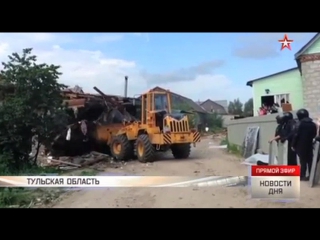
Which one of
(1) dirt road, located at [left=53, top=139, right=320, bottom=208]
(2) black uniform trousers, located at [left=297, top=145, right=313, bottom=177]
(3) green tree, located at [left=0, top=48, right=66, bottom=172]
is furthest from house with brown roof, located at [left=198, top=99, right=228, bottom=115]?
(3) green tree, located at [left=0, top=48, right=66, bottom=172]

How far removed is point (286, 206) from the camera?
10.4ft

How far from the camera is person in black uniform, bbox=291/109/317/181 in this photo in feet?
10.4

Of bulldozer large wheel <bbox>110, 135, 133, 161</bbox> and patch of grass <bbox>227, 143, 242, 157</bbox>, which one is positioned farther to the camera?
bulldozer large wheel <bbox>110, 135, 133, 161</bbox>

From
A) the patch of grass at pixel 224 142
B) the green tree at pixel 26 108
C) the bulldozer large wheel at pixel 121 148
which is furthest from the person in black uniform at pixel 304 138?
the green tree at pixel 26 108

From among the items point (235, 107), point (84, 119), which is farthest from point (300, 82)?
point (84, 119)

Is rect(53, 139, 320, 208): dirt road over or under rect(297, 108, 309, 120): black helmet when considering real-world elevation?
under

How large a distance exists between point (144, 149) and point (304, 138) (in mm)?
1316

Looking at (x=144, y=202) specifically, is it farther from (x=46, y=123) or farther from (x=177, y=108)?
(x=46, y=123)

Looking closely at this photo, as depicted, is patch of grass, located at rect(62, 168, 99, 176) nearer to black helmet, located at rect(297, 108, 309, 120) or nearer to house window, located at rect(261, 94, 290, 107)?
house window, located at rect(261, 94, 290, 107)

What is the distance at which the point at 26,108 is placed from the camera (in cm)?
332

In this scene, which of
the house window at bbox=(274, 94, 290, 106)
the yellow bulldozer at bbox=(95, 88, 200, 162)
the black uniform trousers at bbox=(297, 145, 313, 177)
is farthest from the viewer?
the yellow bulldozer at bbox=(95, 88, 200, 162)
